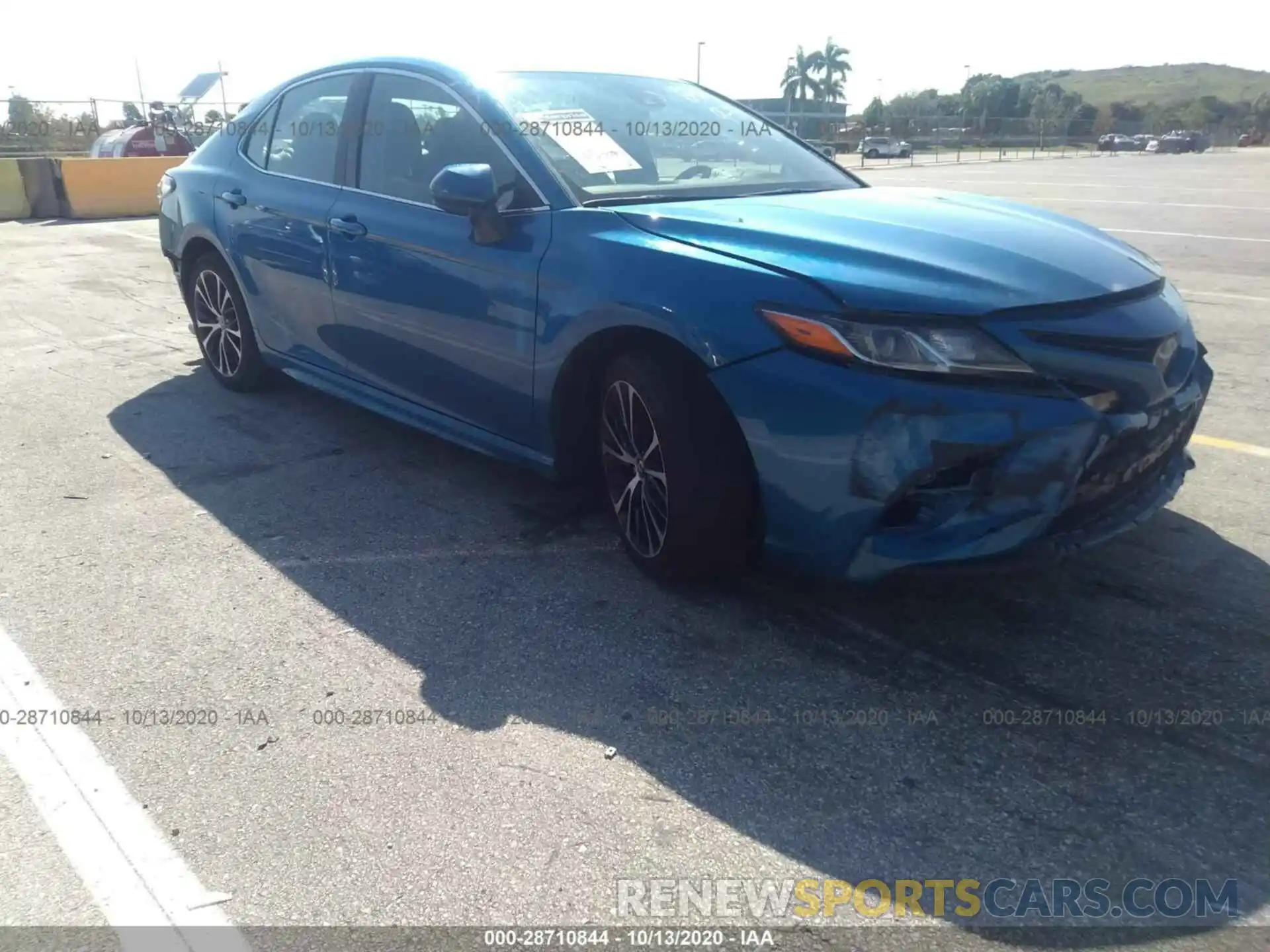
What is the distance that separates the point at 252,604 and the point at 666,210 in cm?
184

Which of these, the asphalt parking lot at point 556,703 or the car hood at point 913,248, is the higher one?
the car hood at point 913,248

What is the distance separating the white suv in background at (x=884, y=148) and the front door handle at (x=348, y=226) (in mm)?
40948

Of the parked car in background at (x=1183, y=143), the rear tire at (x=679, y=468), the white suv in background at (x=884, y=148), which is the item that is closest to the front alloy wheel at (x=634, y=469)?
the rear tire at (x=679, y=468)

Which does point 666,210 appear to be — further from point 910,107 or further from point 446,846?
point 910,107

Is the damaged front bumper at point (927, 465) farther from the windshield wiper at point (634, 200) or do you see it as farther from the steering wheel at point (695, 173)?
the steering wheel at point (695, 173)

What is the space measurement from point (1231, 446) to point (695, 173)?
2.66m

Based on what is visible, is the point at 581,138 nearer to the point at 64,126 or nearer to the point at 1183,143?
the point at 64,126

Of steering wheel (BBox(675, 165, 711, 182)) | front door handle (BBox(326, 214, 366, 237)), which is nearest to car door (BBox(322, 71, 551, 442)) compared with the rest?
front door handle (BBox(326, 214, 366, 237))

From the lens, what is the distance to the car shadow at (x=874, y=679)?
2.30m

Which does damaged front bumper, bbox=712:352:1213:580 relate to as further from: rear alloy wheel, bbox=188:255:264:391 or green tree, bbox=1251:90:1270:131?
green tree, bbox=1251:90:1270:131

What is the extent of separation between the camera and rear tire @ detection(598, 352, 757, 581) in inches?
120

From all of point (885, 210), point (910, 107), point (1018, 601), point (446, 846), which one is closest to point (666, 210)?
point (885, 210)

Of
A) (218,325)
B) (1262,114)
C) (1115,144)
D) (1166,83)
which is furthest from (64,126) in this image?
(1166,83)

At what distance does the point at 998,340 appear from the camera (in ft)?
8.81
